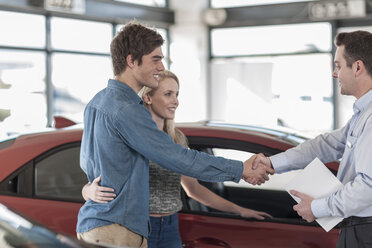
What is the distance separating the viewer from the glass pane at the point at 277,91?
1148cm

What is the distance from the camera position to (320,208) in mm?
2271

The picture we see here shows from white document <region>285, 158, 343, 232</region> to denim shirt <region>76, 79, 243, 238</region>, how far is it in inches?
15.0

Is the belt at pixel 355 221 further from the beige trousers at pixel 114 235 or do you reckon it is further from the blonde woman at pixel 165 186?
the beige trousers at pixel 114 235

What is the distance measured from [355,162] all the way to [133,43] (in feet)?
3.21

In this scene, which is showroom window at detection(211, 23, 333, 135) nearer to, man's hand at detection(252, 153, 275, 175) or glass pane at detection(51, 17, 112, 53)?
glass pane at detection(51, 17, 112, 53)

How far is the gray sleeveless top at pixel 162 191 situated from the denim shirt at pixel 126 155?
32 centimetres

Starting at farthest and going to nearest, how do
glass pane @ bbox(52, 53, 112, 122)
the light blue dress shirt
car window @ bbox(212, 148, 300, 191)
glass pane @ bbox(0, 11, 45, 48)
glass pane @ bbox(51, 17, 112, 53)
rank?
glass pane @ bbox(52, 53, 112, 122) < glass pane @ bbox(51, 17, 112, 53) < glass pane @ bbox(0, 11, 45, 48) < car window @ bbox(212, 148, 300, 191) < the light blue dress shirt

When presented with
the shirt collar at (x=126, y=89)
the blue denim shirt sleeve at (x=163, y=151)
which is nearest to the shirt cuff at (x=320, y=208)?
the blue denim shirt sleeve at (x=163, y=151)

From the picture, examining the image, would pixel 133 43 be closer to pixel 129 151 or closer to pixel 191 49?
pixel 129 151

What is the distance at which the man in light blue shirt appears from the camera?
7.12 ft

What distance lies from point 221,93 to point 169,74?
9705mm

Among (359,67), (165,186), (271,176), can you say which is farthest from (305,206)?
(271,176)

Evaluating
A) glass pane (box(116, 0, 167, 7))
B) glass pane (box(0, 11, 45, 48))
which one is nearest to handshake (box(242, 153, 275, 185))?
glass pane (box(0, 11, 45, 48))

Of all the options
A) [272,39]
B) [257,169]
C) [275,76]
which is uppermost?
[272,39]
